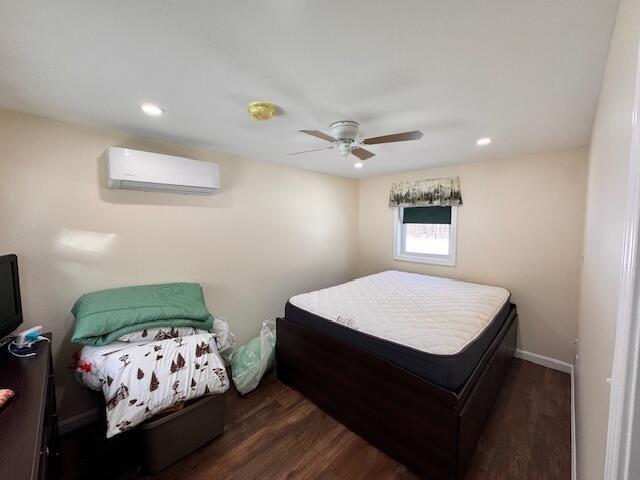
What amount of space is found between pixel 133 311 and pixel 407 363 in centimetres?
187

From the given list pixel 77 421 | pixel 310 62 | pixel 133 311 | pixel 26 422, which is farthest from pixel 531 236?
pixel 77 421

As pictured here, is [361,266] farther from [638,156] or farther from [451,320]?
[638,156]

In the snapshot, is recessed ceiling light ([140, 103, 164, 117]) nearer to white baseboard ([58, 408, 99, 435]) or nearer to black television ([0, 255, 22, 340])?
black television ([0, 255, 22, 340])

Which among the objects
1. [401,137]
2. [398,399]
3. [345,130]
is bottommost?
[398,399]

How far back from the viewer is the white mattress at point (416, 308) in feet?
5.79

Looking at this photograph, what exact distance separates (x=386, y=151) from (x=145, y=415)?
2791mm

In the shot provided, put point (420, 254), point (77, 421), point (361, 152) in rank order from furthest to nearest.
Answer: point (420, 254) → point (361, 152) → point (77, 421)

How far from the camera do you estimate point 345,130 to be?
6.00 ft

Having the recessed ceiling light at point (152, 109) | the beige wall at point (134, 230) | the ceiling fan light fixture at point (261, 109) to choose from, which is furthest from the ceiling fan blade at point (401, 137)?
the beige wall at point (134, 230)

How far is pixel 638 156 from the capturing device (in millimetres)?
478

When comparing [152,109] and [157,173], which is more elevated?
[152,109]

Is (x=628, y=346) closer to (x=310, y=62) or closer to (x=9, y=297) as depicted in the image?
(x=310, y=62)

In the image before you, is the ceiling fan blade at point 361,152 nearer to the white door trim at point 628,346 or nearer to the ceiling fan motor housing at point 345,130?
the ceiling fan motor housing at point 345,130

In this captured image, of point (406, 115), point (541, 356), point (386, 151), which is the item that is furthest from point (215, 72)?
point (541, 356)
